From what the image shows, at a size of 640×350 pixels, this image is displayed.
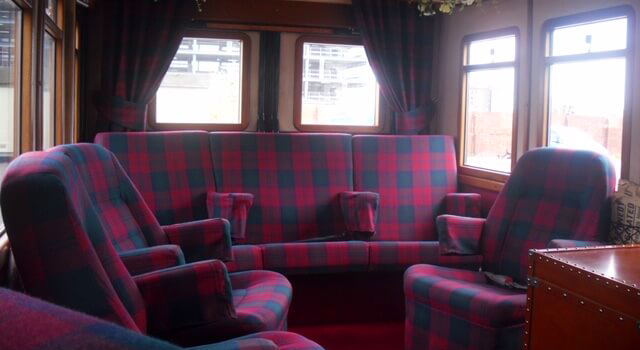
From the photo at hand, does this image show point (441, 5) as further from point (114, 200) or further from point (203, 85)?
point (114, 200)

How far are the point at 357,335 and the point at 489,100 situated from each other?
1.91 meters

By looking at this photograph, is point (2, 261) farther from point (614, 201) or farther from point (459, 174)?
point (459, 174)

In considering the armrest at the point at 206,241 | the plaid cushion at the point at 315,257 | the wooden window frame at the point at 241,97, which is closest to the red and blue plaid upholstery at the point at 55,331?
the armrest at the point at 206,241

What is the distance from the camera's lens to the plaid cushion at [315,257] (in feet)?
11.9

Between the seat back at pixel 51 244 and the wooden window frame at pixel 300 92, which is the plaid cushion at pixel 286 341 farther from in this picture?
the wooden window frame at pixel 300 92

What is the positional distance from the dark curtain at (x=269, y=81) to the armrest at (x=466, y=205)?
1.46m

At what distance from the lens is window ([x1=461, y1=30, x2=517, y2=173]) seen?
411 cm

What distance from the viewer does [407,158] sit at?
430 cm

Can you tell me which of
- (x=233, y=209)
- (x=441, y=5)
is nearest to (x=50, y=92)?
(x=233, y=209)

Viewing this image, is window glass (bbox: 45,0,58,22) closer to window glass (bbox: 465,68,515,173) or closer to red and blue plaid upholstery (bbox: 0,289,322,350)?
window glass (bbox: 465,68,515,173)

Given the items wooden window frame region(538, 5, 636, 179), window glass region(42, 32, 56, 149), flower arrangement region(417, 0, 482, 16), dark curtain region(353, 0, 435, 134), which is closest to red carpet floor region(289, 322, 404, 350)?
wooden window frame region(538, 5, 636, 179)

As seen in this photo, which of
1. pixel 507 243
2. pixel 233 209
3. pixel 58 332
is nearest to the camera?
pixel 58 332

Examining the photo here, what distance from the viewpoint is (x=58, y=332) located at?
0.55 metres

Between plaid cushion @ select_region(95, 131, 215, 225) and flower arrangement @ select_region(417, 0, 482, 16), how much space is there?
1.86 m
